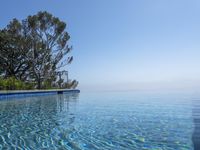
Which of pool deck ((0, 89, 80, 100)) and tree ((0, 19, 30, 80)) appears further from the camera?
tree ((0, 19, 30, 80))

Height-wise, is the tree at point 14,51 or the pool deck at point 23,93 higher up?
the tree at point 14,51

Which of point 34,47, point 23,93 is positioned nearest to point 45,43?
point 34,47

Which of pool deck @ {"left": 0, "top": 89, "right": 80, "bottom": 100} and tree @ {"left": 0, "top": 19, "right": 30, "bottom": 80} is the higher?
tree @ {"left": 0, "top": 19, "right": 30, "bottom": 80}

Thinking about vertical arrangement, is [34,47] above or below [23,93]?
above

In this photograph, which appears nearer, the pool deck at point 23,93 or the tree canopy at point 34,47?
the pool deck at point 23,93

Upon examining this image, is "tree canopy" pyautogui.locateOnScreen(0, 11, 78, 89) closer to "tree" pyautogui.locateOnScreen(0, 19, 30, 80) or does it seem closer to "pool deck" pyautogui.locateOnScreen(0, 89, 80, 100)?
"tree" pyautogui.locateOnScreen(0, 19, 30, 80)

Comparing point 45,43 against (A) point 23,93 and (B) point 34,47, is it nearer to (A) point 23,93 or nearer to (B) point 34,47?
(B) point 34,47

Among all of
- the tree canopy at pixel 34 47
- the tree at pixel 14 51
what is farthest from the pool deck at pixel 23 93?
the tree at pixel 14 51

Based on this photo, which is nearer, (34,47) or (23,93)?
(23,93)

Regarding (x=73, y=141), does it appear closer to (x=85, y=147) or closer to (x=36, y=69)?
(x=85, y=147)

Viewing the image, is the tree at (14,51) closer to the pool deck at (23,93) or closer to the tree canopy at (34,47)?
the tree canopy at (34,47)

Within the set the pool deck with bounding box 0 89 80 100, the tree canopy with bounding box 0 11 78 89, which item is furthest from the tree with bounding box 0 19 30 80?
the pool deck with bounding box 0 89 80 100

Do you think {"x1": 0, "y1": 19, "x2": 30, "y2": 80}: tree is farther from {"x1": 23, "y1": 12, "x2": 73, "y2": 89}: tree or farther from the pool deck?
the pool deck

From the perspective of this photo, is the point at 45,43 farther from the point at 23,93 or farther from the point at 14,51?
the point at 23,93
